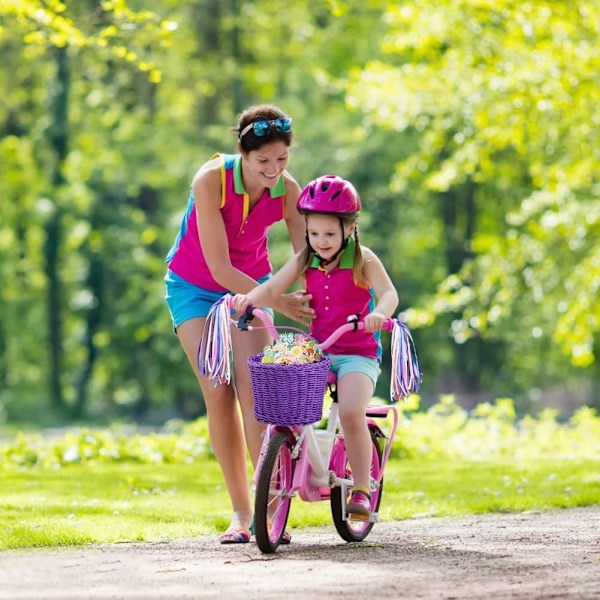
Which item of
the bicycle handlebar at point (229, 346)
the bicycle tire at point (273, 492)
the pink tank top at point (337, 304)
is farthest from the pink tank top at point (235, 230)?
the bicycle tire at point (273, 492)

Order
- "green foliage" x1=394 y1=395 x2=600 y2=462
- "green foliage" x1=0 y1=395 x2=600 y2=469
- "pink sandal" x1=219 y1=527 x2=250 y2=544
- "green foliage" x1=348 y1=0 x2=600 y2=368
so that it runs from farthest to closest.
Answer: "green foliage" x1=348 y1=0 x2=600 y2=368 < "green foliage" x1=394 y1=395 x2=600 y2=462 < "green foliage" x1=0 y1=395 x2=600 y2=469 < "pink sandal" x1=219 y1=527 x2=250 y2=544

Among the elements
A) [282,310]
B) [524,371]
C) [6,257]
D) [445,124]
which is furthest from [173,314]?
[6,257]

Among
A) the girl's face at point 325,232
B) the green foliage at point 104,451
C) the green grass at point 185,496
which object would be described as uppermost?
the girl's face at point 325,232

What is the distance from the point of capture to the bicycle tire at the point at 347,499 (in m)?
6.11

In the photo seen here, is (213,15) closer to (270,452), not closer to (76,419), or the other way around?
(76,419)

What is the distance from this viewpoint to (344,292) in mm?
6047

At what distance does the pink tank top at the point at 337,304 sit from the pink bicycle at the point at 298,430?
8 centimetres

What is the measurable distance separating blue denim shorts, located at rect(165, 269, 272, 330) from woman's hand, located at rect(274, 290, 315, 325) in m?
0.50

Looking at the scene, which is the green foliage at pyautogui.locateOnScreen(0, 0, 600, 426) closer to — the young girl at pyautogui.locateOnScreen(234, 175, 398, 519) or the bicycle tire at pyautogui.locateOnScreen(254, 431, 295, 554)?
the young girl at pyautogui.locateOnScreen(234, 175, 398, 519)

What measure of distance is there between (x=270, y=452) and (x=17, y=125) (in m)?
28.8

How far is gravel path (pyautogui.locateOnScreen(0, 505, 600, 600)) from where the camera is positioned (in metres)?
4.70

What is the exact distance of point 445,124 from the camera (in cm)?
1747

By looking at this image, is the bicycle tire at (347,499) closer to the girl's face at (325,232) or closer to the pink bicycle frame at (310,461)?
the pink bicycle frame at (310,461)

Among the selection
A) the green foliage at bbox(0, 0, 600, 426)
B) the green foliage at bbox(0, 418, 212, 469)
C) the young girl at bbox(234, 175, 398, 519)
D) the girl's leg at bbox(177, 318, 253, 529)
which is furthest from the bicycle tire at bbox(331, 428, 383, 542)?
the green foliage at bbox(0, 0, 600, 426)
